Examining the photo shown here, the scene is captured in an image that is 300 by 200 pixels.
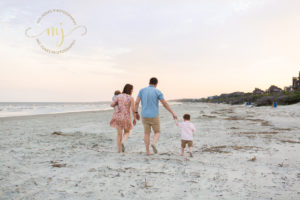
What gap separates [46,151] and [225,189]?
4.92m

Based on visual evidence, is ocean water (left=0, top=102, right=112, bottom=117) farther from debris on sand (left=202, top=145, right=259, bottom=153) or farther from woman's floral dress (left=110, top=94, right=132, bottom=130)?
debris on sand (left=202, top=145, right=259, bottom=153)

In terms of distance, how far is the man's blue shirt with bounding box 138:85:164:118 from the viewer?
5.41 meters

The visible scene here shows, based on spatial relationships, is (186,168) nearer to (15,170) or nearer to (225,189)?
(225,189)

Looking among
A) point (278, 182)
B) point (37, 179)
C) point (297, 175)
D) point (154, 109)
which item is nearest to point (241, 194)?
point (278, 182)

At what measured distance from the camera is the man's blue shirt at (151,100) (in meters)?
5.41

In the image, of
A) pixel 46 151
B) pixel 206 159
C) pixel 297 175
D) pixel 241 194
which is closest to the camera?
pixel 241 194

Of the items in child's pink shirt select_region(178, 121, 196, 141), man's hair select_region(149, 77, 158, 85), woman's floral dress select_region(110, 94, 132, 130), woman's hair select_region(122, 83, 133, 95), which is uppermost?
man's hair select_region(149, 77, 158, 85)

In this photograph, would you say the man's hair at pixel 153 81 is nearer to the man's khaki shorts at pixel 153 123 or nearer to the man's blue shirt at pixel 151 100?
the man's blue shirt at pixel 151 100

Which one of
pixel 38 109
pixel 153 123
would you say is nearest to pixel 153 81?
pixel 153 123

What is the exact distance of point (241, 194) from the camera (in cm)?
315

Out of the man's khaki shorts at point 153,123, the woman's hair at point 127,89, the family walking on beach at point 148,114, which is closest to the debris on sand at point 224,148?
the family walking on beach at point 148,114

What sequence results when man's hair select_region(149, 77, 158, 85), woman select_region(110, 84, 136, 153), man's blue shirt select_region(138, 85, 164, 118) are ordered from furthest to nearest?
woman select_region(110, 84, 136, 153) → man's hair select_region(149, 77, 158, 85) → man's blue shirt select_region(138, 85, 164, 118)

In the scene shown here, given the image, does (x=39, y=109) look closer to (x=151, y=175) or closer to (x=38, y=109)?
(x=38, y=109)

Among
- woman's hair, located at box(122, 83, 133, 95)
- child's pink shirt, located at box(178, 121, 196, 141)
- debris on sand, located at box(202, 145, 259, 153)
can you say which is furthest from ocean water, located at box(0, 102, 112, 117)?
debris on sand, located at box(202, 145, 259, 153)
